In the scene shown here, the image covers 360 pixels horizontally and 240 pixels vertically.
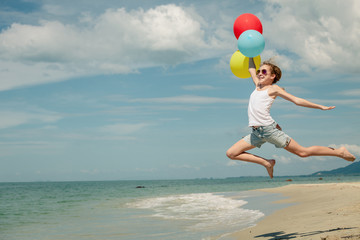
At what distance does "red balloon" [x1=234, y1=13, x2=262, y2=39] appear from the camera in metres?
7.09

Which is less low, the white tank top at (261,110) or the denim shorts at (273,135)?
the white tank top at (261,110)

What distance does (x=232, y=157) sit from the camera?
6.28 m

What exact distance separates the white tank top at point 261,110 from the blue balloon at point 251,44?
913 millimetres

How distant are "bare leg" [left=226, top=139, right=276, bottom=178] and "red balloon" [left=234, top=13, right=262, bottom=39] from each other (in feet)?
7.74

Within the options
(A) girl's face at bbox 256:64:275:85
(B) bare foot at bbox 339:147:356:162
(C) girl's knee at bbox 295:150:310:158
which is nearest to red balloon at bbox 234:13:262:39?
(A) girl's face at bbox 256:64:275:85

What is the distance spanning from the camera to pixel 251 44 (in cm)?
650

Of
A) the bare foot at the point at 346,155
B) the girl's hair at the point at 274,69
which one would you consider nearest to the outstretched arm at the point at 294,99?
the girl's hair at the point at 274,69

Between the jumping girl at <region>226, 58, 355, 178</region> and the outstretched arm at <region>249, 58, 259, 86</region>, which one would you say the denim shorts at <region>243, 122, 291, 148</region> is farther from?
the outstretched arm at <region>249, 58, 259, 86</region>

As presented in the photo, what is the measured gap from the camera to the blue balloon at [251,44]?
21.4 ft

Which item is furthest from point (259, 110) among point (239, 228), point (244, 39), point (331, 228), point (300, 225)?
point (239, 228)

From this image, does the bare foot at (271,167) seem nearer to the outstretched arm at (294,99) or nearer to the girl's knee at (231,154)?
the girl's knee at (231,154)

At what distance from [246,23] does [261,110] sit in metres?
2.11

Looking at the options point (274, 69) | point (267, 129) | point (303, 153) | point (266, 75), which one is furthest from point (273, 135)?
point (274, 69)

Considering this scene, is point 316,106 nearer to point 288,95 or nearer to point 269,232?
point 288,95
